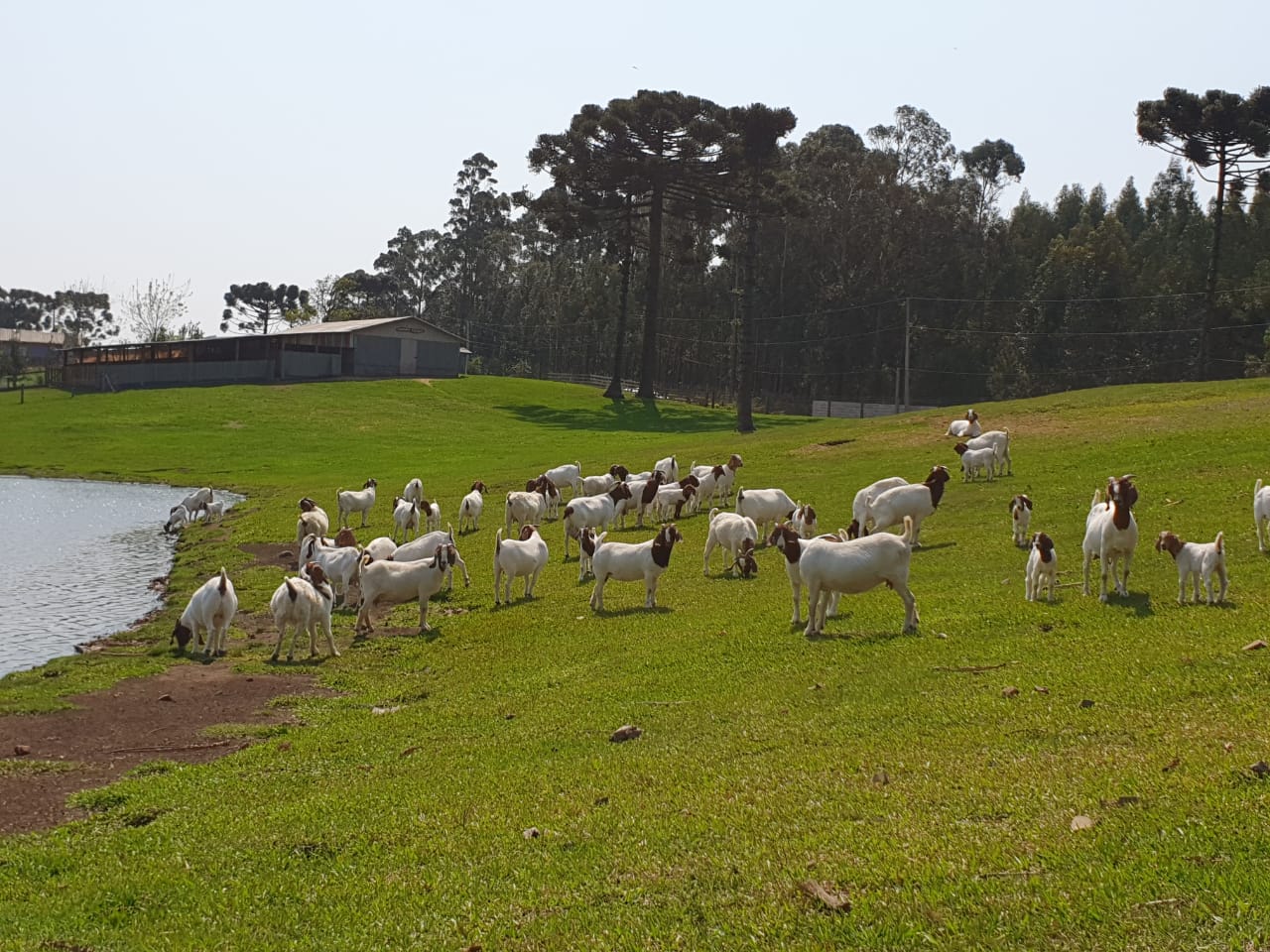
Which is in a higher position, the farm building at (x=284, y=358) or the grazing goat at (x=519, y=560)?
the farm building at (x=284, y=358)

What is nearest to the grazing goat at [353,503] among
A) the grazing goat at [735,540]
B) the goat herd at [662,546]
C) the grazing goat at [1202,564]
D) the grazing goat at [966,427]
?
the goat herd at [662,546]

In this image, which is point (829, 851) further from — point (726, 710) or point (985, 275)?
point (985, 275)

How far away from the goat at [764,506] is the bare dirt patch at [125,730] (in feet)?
37.6

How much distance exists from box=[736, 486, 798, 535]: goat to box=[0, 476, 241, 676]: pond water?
12666mm

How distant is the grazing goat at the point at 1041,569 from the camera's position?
1681 centimetres

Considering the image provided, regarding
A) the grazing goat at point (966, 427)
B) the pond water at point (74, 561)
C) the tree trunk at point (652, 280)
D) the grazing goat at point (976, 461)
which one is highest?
the tree trunk at point (652, 280)

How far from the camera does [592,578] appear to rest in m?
23.3

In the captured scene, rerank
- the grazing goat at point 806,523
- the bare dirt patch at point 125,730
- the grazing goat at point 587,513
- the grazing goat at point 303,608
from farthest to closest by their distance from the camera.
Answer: the grazing goat at point 587,513 → the grazing goat at point 806,523 → the grazing goat at point 303,608 → the bare dirt patch at point 125,730

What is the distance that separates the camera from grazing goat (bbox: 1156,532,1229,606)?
1558 centimetres

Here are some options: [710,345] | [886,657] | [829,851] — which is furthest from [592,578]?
[710,345]

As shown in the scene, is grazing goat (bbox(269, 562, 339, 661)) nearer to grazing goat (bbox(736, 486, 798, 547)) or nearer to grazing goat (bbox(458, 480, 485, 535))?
grazing goat (bbox(736, 486, 798, 547))

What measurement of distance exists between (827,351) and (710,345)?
523 inches

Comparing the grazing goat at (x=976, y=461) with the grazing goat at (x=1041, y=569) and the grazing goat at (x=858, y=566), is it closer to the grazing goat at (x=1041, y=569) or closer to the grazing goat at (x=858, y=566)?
the grazing goat at (x=1041, y=569)

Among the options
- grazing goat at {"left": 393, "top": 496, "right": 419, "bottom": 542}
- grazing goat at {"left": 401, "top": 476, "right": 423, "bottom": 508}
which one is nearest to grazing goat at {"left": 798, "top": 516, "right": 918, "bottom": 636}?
grazing goat at {"left": 393, "top": 496, "right": 419, "bottom": 542}
